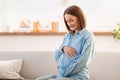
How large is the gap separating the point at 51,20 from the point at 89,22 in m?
0.50

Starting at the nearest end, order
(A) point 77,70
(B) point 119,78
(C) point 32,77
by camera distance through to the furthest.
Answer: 1. (A) point 77,70
2. (B) point 119,78
3. (C) point 32,77

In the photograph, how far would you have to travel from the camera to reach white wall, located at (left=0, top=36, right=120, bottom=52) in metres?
3.01

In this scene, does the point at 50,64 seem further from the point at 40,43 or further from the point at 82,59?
the point at 82,59

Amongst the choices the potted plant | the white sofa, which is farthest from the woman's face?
the potted plant

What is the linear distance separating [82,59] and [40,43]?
1146 millimetres

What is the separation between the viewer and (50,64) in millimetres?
2795

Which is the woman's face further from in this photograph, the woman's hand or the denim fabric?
the woman's hand

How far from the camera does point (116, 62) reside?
266cm

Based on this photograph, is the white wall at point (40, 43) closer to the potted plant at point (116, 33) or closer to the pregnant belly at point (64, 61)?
the potted plant at point (116, 33)

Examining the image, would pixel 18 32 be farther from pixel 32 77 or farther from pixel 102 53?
pixel 102 53

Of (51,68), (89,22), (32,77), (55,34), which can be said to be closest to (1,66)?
(32,77)

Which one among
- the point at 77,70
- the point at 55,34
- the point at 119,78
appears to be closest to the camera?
the point at 77,70

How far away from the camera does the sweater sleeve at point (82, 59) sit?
2.12 meters

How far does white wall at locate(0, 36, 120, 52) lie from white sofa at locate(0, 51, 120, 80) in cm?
26
